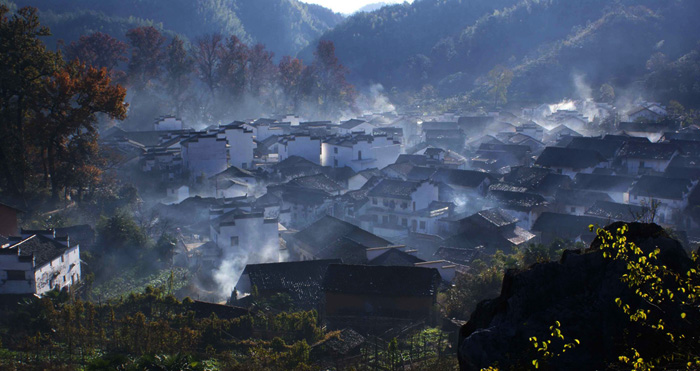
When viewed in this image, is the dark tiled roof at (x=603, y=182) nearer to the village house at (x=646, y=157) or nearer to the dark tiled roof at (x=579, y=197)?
the dark tiled roof at (x=579, y=197)

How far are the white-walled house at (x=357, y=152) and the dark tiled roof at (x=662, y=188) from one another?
11955 mm

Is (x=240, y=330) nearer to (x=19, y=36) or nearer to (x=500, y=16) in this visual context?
(x=19, y=36)

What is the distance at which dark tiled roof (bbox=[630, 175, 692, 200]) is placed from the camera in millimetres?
22719

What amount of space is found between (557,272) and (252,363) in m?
5.36

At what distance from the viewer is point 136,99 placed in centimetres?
4084

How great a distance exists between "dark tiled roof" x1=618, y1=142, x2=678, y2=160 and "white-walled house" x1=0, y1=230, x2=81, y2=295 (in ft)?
79.1

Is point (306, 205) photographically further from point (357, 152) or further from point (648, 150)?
point (648, 150)

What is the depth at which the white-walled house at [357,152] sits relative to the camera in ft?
96.2

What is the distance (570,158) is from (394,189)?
977 centimetres

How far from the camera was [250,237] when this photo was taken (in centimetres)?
1789

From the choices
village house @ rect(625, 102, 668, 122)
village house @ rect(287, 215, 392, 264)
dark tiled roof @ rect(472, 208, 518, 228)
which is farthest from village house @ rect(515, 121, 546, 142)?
village house @ rect(287, 215, 392, 264)

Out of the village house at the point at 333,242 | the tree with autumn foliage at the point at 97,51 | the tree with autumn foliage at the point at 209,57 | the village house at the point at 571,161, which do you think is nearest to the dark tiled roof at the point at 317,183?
the village house at the point at 333,242

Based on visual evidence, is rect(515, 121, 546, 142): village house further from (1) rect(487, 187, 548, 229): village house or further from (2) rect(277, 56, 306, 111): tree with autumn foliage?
(2) rect(277, 56, 306, 111): tree with autumn foliage

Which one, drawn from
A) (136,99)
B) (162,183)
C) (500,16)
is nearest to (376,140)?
(162,183)
